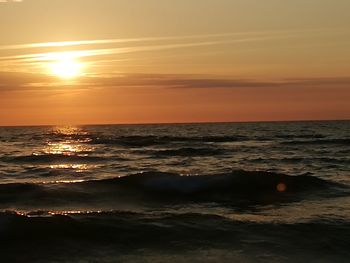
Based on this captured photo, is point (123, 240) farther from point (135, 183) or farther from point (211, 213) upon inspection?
point (135, 183)

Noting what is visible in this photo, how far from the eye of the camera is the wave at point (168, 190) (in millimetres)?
16250

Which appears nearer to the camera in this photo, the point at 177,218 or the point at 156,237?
the point at 156,237

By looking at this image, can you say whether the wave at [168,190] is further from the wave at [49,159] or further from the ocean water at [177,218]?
the wave at [49,159]

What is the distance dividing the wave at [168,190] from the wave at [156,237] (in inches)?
125

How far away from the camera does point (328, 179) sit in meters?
21.3

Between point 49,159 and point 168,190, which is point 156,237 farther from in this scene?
point 49,159

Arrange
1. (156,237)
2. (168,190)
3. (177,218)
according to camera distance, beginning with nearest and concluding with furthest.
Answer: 1. (156,237)
2. (177,218)
3. (168,190)

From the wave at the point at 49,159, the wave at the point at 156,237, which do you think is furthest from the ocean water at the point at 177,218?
the wave at the point at 49,159

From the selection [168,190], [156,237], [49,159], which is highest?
[49,159]

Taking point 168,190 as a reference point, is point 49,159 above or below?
above

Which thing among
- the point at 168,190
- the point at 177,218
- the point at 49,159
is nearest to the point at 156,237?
the point at 177,218

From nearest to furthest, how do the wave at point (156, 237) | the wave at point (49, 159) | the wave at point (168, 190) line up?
the wave at point (156, 237) → the wave at point (168, 190) → the wave at point (49, 159)

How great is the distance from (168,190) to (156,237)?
7030 mm

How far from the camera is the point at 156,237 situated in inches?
446
